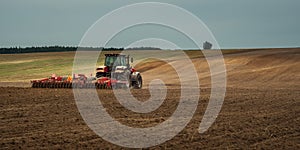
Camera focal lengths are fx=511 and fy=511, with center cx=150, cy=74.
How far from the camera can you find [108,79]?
26109 mm

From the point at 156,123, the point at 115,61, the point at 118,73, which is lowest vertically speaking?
the point at 156,123

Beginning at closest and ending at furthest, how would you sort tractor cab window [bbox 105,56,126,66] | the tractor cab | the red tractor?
the red tractor, the tractor cab, tractor cab window [bbox 105,56,126,66]

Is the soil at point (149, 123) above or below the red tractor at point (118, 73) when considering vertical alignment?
below

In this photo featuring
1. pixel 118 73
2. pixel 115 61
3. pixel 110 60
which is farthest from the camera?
pixel 110 60

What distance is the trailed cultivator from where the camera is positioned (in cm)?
2556

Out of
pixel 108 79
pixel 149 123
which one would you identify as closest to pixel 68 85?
pixel 108 79

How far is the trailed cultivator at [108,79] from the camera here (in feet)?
83.9

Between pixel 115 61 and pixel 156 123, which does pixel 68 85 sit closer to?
pixel 115 61

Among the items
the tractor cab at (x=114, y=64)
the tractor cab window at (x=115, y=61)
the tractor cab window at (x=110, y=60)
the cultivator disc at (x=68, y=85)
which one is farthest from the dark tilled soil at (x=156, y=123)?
the tractor cab window at (x=110, y=60)

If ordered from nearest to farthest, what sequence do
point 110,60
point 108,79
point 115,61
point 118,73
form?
1. point 108,79
2. point 118,73
3. point 115,61
4. point 110,60

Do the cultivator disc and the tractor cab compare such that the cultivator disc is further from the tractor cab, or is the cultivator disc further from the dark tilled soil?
the dark tilled soil

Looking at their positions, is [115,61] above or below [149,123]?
above

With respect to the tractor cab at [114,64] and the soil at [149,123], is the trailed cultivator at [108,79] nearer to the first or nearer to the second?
the tractor cab at [114,64]

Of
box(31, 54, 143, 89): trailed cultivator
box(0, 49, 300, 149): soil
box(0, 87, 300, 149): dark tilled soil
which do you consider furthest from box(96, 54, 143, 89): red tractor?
box(0, 87, 300, 149): dark tilled soil
